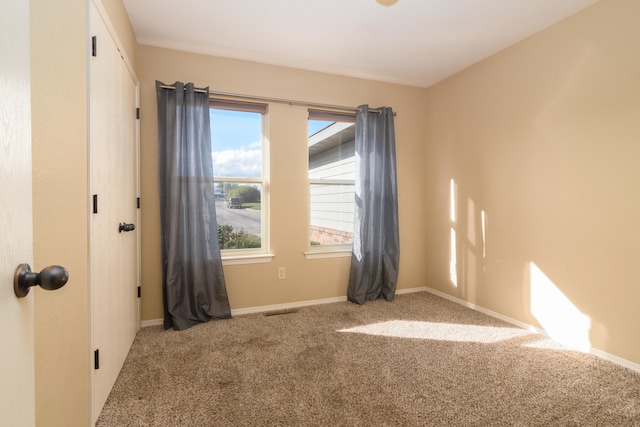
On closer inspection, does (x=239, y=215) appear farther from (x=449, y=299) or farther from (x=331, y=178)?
(x=449, y=299)

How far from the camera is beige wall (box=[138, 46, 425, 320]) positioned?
9.21 feet

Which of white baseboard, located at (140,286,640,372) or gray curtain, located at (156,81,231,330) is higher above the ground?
gray curtain, located at (156,81,231,330)

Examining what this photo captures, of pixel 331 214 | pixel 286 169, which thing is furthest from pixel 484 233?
pixel 286 169

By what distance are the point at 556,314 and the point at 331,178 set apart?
7.88ft

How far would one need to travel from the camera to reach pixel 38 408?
0.98 m

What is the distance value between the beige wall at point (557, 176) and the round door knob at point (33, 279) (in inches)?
117

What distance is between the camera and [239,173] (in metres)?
3.17

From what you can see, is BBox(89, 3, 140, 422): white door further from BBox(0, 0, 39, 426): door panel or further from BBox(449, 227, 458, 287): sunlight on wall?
BBox(449, 227, 458, 287): sunlight on wall

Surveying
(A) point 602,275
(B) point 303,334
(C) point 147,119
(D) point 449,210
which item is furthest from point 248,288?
(A) point 602,275

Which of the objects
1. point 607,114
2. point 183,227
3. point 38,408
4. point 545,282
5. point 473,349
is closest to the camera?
point 38,408

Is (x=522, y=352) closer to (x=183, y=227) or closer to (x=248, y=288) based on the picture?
(x=248, y=288)

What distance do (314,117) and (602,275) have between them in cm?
284

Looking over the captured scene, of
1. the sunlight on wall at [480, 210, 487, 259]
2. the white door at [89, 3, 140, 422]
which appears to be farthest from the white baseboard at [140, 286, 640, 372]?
the white door at [89, 3, 140, 422]

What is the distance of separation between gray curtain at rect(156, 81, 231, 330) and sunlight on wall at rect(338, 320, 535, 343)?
133 cm
